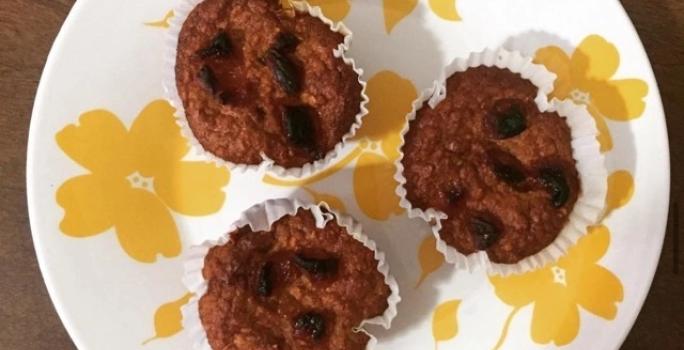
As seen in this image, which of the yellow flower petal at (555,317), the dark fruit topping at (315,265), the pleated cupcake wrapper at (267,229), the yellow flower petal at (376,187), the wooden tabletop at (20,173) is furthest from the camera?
the wooden tabletop at (20,173)

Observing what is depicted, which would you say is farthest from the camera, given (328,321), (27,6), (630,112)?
(27,6)

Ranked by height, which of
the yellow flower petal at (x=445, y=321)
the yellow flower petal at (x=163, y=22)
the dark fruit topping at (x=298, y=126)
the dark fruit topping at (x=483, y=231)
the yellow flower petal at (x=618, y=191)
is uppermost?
the yellow flower petal at (x=163, y=22)

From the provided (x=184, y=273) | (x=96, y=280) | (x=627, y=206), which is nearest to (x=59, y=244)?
(x=96, y=280)

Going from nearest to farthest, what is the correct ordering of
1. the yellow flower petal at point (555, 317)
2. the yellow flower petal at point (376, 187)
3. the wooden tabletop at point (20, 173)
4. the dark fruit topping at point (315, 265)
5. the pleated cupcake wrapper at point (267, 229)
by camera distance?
the dark fruit topping at point (315, 265), the pleated cupcake wrapper at point (267, 229), the yellow flower petal at point (555, 317), the yellow flower petal at point (376, 187), the wooden tabletop at point (20, 173)

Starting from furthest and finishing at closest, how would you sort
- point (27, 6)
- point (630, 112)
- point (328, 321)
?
point (27, 6) < point (630, 112) < point (328, 321)

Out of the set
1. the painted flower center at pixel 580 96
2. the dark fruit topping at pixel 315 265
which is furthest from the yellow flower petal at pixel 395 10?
the dark fruit topping at pixel 315 265

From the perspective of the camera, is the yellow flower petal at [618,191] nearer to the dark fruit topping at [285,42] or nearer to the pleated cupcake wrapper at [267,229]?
the pleated cupcake wrapper at [267,229]

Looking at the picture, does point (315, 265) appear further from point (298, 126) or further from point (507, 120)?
point (507, 120)

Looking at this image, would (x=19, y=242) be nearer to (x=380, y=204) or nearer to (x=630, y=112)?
Result: (x=380, y=204)
